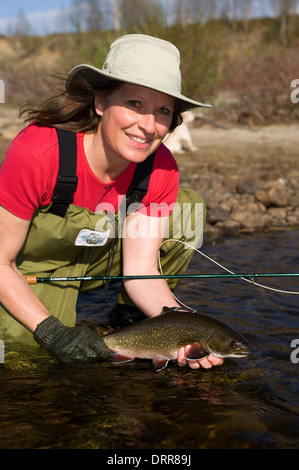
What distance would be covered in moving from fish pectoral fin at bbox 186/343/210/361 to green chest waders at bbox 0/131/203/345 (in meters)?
1.00

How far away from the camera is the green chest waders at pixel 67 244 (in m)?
3.51

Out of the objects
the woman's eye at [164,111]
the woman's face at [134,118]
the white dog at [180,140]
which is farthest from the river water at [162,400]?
the white dog at [180,140]

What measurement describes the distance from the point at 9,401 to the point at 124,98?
1.84 meters

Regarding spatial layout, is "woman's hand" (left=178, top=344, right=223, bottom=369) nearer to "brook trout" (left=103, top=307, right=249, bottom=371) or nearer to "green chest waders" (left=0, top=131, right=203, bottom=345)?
"brook trout" (left=103, top=307, right=249, bottom=371)

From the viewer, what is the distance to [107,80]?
3293 millimetres

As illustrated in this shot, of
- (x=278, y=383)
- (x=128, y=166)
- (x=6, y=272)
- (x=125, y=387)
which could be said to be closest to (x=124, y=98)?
(x=128, y=166)

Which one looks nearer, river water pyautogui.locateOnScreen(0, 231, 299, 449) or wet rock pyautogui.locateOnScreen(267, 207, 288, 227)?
river water pyautogui.locateOnScreen(0, 231, 299, 449)

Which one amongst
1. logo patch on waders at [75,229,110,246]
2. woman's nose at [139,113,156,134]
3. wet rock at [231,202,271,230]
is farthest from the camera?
wet rock at [231,202,271,230]

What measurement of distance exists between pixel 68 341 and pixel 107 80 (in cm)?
157

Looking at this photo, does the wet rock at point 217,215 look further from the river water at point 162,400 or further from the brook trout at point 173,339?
the brook trout at point 173,339

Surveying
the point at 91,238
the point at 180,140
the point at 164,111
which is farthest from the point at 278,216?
the point at 164,111

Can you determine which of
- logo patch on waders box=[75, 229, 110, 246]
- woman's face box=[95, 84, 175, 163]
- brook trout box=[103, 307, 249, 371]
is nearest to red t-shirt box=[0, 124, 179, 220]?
logo patch on waders box=[75, 229, 110, 246]

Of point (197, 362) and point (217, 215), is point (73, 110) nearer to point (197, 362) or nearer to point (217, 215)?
point (197, 362)

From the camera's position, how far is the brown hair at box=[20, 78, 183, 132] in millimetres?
3385
